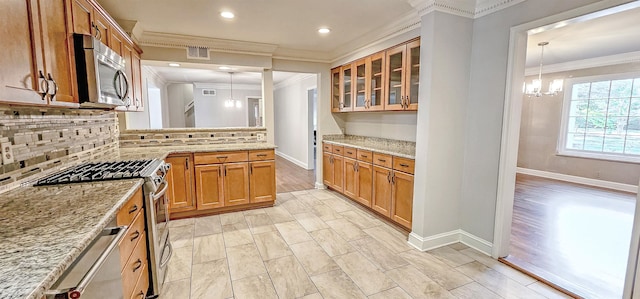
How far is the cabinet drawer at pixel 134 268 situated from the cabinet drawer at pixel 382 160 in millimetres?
2463

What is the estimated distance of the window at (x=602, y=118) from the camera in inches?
192

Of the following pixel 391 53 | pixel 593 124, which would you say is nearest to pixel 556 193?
pixel 593 124

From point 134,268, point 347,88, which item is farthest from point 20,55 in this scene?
point 347,88

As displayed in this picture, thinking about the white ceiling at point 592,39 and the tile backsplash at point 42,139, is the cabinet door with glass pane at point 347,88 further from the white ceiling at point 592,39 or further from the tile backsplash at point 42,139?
the tile backsplash at point 42,139

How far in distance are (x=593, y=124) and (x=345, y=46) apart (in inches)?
204

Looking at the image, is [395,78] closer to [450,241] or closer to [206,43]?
[450,241]

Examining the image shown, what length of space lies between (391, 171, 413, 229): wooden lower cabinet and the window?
484 cm

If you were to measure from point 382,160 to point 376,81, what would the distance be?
109 centimetres

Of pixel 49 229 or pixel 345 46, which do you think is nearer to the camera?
pixel 49 229

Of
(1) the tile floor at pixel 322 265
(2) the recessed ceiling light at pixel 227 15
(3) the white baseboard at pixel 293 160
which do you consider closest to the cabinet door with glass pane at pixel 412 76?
(1) the tile floor at pixel 322 265

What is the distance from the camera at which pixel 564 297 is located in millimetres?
2023

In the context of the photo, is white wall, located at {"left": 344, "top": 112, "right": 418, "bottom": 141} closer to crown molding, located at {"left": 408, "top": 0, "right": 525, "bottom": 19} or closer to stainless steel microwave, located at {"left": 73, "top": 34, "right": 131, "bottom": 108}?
crown molding, located at {"left": 408, "top": 0, "right": 525, "bottom": 19}

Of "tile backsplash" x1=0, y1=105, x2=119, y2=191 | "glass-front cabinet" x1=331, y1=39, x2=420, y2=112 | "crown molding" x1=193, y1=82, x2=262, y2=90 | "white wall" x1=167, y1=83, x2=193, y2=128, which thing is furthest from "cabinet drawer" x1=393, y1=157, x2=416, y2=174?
"white wall" x1=167, y1=83, x2=193, y2=128

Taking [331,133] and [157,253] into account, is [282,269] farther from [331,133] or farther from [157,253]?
[331,133]
